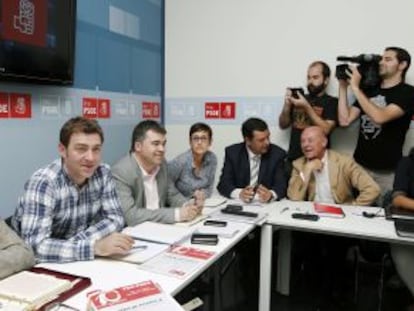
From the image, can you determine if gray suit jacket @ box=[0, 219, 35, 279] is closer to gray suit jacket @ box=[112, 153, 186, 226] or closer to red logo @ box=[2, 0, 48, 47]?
gray suit jacket @ box=[112, 153, 186, 226]

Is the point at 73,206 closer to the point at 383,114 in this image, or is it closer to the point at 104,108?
the point at 104,108

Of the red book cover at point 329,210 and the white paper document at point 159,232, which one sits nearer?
the white paper document at point 159,232

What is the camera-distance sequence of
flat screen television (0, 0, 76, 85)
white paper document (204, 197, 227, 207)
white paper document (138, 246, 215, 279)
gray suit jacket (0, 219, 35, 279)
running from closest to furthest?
1. gray suit jacket (0, 219, 35, 279)
2. white paper document (138, 246, 215, 279)
3. flat screen television (0, 0, 76, 85)
4. white paper document (204, 197, 227, 207)

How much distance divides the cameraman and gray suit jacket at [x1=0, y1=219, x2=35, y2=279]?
7.66 feet

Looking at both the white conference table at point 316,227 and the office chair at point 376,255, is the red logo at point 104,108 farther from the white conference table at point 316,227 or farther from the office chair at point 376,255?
the office chair at point 376,255

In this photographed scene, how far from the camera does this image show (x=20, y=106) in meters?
2.61

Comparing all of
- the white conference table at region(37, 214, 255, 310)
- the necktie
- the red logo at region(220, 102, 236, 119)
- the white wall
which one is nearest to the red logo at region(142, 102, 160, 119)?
the white wall

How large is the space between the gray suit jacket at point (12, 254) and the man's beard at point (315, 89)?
268 cm

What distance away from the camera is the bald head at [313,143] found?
2975 mm

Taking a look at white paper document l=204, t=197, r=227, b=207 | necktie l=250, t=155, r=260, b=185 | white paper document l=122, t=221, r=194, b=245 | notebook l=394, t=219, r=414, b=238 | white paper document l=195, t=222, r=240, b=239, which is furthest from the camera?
necktie l=250, t=155, r=260, b=185

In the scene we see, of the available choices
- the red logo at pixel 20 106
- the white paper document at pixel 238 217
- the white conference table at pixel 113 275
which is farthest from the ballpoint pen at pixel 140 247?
the red logo at pixel 20 106

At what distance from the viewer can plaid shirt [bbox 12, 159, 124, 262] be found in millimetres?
1607

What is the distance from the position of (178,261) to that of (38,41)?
177cm

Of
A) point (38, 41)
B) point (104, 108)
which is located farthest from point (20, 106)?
point (104, 108)
